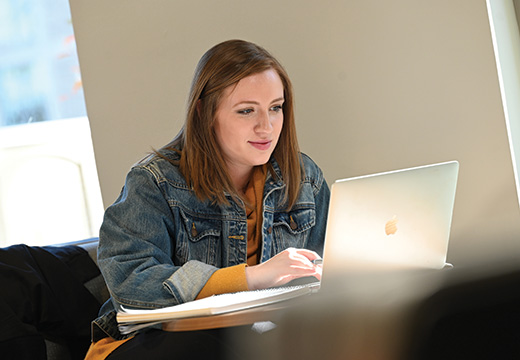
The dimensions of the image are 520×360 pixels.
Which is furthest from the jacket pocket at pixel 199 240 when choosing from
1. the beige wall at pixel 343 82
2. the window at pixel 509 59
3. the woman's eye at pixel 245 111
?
the window at pixel 509 59

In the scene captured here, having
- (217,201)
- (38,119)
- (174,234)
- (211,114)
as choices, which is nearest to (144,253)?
(174,234)

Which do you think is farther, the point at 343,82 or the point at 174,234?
the point at 343,82

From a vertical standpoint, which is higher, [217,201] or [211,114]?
[211,114]

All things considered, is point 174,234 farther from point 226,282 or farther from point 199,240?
point 226,282

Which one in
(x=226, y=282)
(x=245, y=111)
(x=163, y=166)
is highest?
(x=245, y=111)

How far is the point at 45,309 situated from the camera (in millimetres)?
1439

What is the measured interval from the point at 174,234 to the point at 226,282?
10.1 inches

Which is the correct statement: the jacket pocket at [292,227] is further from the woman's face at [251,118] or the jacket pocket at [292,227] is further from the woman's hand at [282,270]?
the woman's hand at [282,270]

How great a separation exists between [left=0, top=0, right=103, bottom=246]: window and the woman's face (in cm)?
129

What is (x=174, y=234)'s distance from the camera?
4.75 ft

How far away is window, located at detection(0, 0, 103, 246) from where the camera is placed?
8.60ft

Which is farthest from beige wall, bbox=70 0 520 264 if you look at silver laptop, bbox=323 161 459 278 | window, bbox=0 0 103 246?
silver laptop, bbox=323 161 459 278

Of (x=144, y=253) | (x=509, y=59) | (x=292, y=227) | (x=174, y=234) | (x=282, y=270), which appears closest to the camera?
(x=282, y=270)

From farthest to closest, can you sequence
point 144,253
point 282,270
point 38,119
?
point 38,119, point 144,253, point 282,270
